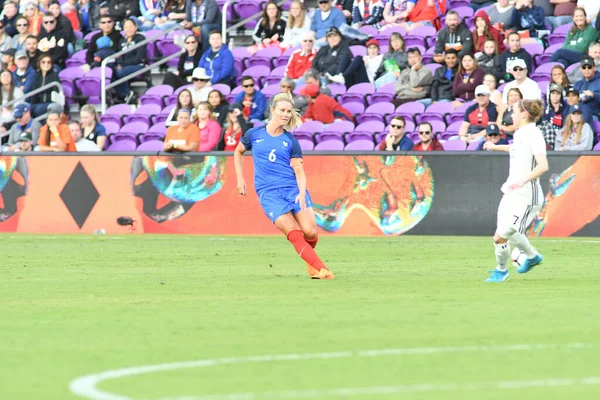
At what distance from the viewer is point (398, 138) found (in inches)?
822

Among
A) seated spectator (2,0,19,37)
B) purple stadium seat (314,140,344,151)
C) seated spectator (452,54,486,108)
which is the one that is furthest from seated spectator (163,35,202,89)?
seated spectator (452,54,486,108)

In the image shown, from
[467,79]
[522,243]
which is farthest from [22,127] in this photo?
[522,243]

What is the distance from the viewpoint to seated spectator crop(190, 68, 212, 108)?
23.8 metres

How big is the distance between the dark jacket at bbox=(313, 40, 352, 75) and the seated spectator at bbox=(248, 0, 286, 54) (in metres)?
2.11

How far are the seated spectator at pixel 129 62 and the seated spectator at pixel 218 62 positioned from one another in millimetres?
2093

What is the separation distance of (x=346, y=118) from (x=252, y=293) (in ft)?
40.7

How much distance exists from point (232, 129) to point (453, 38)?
4339 mm

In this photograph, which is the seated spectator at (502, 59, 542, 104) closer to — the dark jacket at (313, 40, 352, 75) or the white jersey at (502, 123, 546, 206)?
the dark jacket at (313, 40, 352, 75)

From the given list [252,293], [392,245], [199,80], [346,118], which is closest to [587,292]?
[252,293]

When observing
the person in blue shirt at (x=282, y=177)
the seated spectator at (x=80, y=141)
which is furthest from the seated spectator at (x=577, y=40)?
the person in blue shirt at (x=282, y=177)

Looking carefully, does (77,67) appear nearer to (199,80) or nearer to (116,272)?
(199,80)

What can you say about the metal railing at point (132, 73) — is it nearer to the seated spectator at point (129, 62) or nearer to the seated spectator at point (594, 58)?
the seated spectator at point (129, 62)

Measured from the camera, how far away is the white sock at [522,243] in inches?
456

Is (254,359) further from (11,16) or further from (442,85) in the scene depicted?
(11,16)
